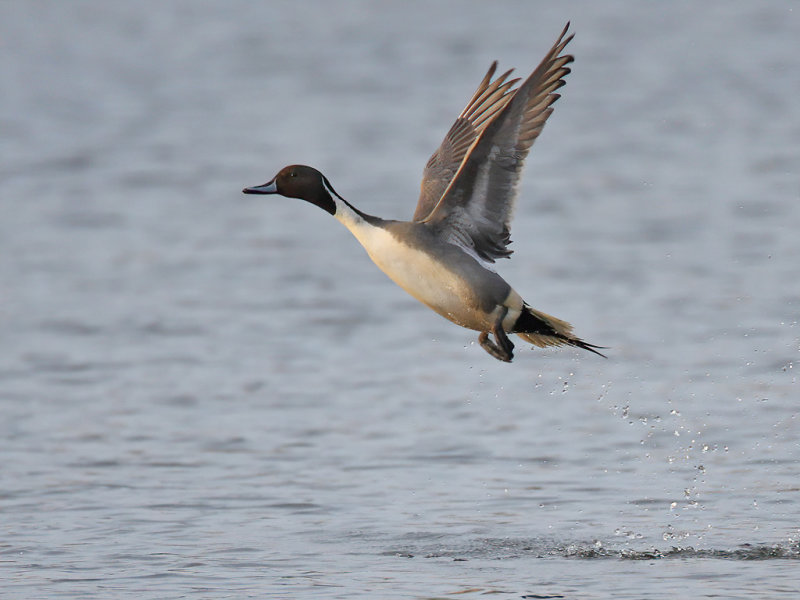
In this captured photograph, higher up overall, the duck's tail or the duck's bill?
the duck's bill

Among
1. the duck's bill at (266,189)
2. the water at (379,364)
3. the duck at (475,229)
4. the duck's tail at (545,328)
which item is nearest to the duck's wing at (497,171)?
the duck at (475,229)

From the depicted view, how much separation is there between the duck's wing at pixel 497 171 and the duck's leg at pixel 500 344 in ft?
1.12

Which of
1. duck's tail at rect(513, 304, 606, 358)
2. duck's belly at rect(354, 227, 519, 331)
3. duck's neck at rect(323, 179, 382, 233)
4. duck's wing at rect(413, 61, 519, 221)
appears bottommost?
duck's tail at rect(513, 304, 606, 358)

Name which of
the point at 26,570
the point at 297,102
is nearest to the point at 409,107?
the point at 297,102

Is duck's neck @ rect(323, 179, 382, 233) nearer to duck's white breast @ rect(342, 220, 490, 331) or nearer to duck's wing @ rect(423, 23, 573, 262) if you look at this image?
duck's white breast @ rect(342, 220, 490, 331)

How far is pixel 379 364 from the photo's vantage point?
37.9 ft

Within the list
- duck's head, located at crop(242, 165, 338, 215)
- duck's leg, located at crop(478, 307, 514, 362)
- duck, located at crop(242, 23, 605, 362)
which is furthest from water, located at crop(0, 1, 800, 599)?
duck's head, located at crop(242, 165, 338, 215)

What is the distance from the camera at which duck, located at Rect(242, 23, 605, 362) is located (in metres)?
6.86

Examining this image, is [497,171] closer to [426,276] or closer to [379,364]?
[426,276]

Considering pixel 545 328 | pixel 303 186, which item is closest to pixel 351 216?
pixel 303 186

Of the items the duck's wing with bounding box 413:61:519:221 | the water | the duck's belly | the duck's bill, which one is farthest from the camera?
the duck's wing with bounding box 413:61:519:221

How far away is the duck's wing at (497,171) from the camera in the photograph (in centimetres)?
682

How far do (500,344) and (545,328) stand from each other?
13.7 inches

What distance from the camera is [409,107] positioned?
2356 centimetres
